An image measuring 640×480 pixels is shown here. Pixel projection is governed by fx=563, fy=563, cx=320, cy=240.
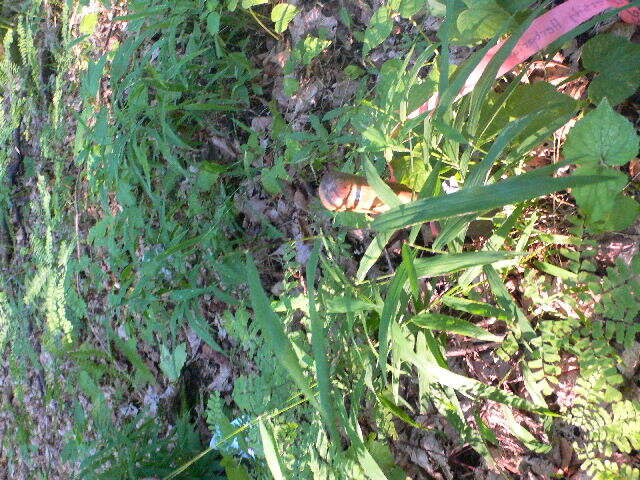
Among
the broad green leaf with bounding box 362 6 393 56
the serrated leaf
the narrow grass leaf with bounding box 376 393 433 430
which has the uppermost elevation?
the serrated leaf

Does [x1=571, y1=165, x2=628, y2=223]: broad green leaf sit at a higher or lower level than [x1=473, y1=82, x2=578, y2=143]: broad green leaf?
lower

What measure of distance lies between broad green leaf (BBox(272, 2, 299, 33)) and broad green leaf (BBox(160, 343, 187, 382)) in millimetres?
1116

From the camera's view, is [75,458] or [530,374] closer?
[530,374]

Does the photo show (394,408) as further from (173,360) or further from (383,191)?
(173,360)

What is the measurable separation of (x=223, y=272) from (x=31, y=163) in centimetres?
165

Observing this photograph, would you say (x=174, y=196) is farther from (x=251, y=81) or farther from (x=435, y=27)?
(x=435, y=27)

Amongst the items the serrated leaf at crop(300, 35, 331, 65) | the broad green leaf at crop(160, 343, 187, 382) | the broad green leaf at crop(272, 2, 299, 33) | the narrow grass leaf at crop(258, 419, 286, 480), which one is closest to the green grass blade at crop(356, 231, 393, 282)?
the narrow grass leaf at crop(258, 419, 286, 480)

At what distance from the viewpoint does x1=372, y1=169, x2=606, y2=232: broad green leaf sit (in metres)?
0.91

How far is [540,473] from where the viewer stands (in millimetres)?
1257

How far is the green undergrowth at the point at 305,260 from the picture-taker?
110 centimetres

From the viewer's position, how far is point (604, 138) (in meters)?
1.00

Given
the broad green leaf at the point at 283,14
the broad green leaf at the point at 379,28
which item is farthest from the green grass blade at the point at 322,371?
the broad green leaf at the point at 283,14

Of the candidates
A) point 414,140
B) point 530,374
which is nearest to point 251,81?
point 414,140

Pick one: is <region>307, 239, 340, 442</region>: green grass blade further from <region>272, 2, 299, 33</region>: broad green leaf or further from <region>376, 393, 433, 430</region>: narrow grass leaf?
<region>272, 2, 299, 33</region>: broad green leaf
